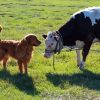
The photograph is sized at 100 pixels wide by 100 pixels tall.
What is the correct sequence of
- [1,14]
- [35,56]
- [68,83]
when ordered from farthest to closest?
1. [1,14]
2. [35,56]
3. [68,83]

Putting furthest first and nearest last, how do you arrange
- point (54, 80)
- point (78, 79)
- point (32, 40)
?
point (32, 40)
point (78, 79)
point (54, 80)

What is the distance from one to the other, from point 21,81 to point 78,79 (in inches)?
68.1

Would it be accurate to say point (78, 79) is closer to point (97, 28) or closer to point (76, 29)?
point (76, 29)

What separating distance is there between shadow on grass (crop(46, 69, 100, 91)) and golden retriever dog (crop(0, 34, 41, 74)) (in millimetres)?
854

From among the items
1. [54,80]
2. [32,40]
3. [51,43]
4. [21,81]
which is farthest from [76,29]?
[21,81]

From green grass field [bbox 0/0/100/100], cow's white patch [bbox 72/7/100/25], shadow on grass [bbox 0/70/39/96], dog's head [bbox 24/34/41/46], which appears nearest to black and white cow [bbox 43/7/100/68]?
cow's white patch [bbox 72/7/100/25]

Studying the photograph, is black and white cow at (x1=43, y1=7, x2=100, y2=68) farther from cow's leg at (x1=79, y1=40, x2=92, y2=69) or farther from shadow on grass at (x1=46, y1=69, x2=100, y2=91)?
shadow on grass at (x1=46, y1=69, x2=100, y2=91)

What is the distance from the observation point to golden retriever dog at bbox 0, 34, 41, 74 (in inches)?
513

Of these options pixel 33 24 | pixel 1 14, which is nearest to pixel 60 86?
pixel 33 24

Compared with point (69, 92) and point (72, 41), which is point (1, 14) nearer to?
point (72, 41)

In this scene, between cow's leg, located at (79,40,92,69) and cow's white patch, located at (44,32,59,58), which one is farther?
Answer: cow's leg, located at (79,40,92,69)

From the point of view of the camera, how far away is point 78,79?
1268 cm

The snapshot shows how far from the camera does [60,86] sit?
1175 cm

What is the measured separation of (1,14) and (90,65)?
17136mm
